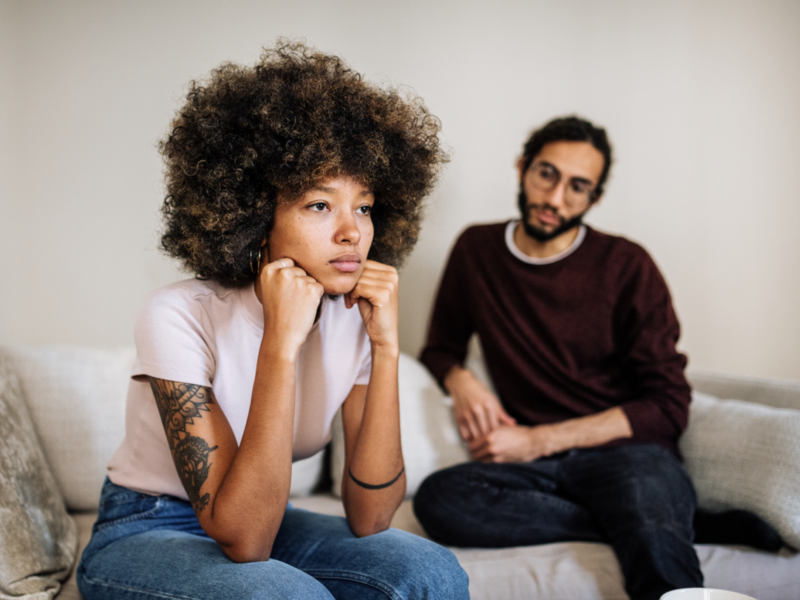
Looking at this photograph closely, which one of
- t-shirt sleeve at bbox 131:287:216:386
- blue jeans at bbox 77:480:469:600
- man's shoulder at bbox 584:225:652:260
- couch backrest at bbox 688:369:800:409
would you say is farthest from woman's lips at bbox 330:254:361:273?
couch backrest at bbox 688:369:800:409

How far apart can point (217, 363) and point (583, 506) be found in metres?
1.01

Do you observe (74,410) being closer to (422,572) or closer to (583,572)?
(422,572)

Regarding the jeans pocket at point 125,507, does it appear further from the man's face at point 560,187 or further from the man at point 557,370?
the man's face at point 560,187

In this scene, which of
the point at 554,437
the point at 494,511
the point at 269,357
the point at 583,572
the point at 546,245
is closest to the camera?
the point at 269,357

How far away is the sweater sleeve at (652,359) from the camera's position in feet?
5.35

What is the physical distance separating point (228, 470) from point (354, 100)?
0.65 m

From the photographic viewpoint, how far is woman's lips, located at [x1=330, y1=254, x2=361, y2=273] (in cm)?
100

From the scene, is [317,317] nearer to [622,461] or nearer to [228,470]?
[228,470]

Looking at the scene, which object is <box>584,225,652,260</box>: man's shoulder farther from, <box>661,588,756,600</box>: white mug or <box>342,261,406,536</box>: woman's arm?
<box>661,588,756,600</box>: white mug

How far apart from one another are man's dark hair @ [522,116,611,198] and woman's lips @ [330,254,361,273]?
1.08m

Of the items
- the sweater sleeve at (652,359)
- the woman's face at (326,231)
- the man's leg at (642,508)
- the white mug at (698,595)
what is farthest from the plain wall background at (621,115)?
the white mug at (698,595)

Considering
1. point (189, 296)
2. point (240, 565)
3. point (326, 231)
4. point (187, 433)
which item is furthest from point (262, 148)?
point (240, 565)

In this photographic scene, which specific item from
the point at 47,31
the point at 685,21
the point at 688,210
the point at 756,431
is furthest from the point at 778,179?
the point at 47,31

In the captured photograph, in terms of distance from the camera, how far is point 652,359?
1.70 metres
